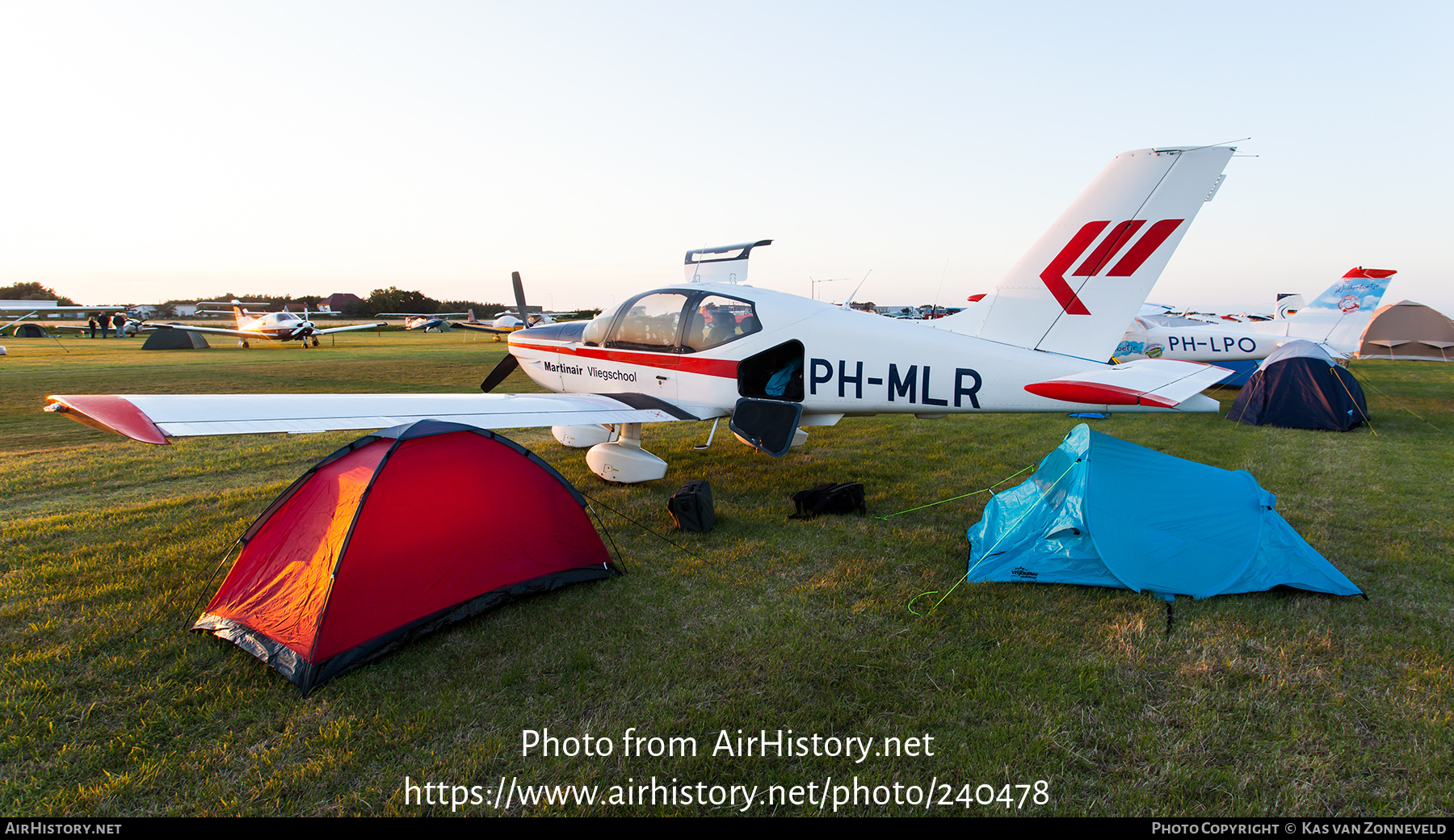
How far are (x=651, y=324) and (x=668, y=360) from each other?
0.55 metres

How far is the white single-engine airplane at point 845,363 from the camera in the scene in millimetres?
4582

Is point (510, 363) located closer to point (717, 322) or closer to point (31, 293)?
point (717, 322)

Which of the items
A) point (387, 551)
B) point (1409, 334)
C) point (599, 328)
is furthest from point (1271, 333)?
point (387, 551)

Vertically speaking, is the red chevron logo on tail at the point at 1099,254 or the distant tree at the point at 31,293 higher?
the distant tree at the point at 31,293

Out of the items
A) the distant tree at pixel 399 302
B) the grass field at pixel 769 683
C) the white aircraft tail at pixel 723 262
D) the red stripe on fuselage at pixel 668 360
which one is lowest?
the grass field at pixel 769 683

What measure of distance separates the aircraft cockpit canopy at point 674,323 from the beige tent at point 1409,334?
98.2 feet

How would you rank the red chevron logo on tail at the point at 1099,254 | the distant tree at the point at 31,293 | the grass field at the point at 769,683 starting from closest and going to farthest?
the grass field at the point at 769,683 → the red chevron logo on tail at the point at 1099,254 → the distant tree at the point at 31,293

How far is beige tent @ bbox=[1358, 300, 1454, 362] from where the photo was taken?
78.1 ft

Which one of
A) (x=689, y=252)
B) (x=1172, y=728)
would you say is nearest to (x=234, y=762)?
(x=1172, y=728)

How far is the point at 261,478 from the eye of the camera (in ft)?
24.0

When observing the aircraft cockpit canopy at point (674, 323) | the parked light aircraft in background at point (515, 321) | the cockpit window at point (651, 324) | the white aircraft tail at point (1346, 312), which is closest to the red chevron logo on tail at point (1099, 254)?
the aircraft cockpit canopy at point (674, 323)

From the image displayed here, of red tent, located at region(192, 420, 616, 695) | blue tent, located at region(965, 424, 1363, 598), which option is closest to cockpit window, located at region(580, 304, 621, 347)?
red tent, located at region(192, 420, 616, 695)

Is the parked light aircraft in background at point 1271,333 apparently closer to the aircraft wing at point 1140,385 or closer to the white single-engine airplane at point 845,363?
the white single-engine airplane at point 845,363

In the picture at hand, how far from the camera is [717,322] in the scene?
21.9ft
